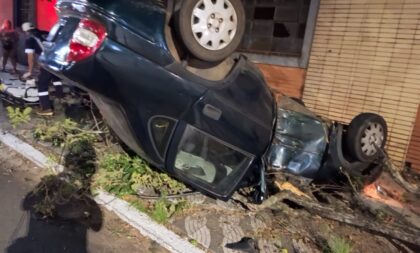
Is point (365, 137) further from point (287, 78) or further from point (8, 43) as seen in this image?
point (8, 43)

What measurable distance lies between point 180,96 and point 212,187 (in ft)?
3.18

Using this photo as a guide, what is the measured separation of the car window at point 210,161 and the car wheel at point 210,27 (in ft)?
2.44

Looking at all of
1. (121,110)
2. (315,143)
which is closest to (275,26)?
(315,143)

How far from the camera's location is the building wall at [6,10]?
1355 centimetres

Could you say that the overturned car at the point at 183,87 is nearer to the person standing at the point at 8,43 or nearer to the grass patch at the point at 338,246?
the grass patch at the point at 338,246

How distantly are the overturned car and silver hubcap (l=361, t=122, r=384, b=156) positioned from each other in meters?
0.03

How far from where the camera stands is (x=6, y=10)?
13.9 metres

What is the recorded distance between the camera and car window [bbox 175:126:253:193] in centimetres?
318

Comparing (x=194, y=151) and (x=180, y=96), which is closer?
(x=180, y=96)

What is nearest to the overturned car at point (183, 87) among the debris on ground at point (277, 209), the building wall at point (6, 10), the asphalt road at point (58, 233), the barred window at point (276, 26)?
the debris on ground at point (277, 209)

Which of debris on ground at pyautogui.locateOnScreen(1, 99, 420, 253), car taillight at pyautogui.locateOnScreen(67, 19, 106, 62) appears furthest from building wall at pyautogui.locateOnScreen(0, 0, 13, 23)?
car taillight at pyautogui.locateOnScreen(67, 19, 106, 62)

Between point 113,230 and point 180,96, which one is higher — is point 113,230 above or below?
below

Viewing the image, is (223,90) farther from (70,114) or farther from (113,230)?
(70,114)

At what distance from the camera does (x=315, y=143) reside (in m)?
3.76
